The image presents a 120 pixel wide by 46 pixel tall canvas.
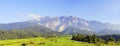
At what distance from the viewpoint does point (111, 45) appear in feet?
169
